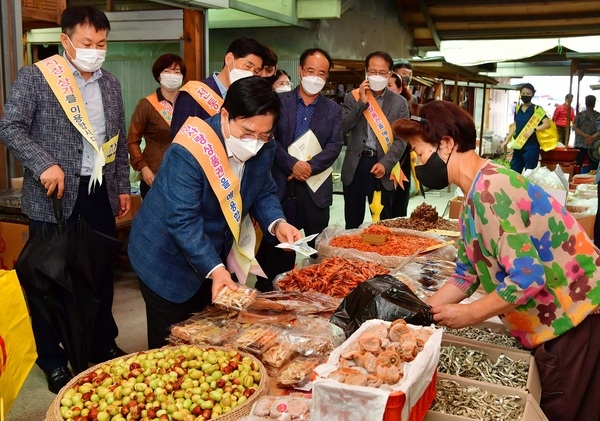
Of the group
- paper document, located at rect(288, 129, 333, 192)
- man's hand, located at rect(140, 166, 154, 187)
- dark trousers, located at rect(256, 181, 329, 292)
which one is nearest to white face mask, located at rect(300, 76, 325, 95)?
paper document, located at rect(288, 129, 333, 192)

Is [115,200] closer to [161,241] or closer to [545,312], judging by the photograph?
[161,241]

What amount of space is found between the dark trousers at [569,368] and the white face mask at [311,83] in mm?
2418

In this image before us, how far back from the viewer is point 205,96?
10.2 feet

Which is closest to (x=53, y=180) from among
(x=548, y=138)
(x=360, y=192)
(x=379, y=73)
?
(x=360, y=192)

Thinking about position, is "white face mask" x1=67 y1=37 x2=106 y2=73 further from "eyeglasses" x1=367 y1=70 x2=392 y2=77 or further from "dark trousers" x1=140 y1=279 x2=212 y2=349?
"eyeglasses" x1=367 y1=70 x2=392 y2=77

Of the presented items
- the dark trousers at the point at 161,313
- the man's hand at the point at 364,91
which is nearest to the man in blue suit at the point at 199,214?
the dark trousers at the point at 161,313

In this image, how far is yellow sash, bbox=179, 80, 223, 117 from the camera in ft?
10.1

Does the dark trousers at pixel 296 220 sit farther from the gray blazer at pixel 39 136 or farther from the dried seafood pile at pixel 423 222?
the gray blazer at pixel 39 136

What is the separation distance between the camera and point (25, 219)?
341 cm

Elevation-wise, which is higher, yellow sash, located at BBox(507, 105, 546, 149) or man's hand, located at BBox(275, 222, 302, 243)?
yellow sash, located at BBox(507, 105, 546, 149)

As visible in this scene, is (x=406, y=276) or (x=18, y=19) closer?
(x=406, y=276)

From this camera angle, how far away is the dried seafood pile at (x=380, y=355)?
1397mm

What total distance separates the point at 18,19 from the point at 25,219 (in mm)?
1194

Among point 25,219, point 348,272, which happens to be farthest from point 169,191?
point 25,219
